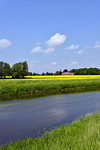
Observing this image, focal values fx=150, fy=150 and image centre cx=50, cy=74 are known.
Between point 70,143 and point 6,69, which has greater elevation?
point 6,69

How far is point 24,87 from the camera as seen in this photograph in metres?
21.6

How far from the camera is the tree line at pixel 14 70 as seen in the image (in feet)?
A: 223

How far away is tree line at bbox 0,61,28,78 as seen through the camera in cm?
6791

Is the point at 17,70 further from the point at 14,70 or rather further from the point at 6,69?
the point at 6,69

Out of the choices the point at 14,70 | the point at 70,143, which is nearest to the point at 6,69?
the point at 14,70

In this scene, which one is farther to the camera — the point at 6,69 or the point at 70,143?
the point at 6,69

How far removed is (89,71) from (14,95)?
3273 inches

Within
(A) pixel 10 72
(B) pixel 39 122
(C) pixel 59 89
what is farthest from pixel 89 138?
(A) pixel 10 72

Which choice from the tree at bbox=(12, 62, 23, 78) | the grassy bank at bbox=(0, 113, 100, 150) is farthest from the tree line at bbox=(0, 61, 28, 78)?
the grassy bank at bbox=(0, 113, 100, 150)

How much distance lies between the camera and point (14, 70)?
70500mm

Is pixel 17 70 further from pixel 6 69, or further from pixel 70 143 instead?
pixel 70 143

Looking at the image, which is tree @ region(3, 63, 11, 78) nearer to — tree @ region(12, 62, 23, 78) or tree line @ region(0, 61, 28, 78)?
tree line @ region(0, 61, 28, 78)

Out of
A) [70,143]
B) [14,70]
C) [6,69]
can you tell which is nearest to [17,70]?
[14,70]

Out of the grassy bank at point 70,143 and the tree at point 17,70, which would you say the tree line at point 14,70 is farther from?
the grassy bank at point 70,143
